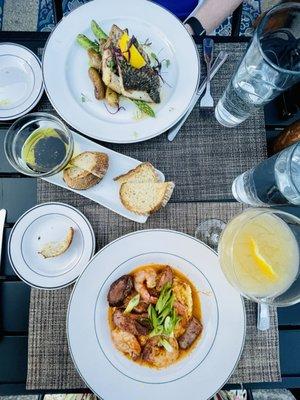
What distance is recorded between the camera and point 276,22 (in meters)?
0.95

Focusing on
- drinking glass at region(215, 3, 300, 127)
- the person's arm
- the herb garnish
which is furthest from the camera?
the person's arm

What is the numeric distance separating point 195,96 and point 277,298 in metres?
0.50

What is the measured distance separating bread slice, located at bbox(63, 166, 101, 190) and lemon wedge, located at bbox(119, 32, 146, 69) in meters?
0.27

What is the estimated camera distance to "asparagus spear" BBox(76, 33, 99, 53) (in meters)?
1.11

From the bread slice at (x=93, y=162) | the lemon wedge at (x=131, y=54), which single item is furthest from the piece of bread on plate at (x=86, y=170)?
the lemon wedge at (x=131, y=54)

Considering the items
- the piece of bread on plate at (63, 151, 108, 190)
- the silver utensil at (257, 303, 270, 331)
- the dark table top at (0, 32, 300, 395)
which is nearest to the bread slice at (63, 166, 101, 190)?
the piece of bread on plate at (63, 151, 108, 190)

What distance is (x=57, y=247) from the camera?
108cm

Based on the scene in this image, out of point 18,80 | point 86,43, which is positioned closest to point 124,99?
point 86,43

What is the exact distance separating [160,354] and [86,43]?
2.36 ft

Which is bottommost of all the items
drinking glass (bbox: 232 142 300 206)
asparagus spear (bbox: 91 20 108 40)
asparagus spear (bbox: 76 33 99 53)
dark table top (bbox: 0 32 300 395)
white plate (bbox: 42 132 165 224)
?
dark table top (bbox: 0 32 300 395)

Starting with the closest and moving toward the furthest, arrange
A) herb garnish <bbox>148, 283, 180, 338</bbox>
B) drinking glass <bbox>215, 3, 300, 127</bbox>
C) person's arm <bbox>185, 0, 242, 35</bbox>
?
drinking glass <bbox>215, 3, 300, 127</bbox>
herb garnish <bbox>148, 283, 180, 338</bbox>
person's arm <bbox>185, 0, 242, 35</bbox>

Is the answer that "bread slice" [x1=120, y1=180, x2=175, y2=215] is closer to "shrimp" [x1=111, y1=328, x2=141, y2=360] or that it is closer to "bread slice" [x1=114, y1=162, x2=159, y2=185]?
"bread slice" [x1=114, y1=162, x2=159, y2=185]

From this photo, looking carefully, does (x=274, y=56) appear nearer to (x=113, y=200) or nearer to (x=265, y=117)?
(x=265, y=117)

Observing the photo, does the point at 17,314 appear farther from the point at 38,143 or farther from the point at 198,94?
the point at 198,94
